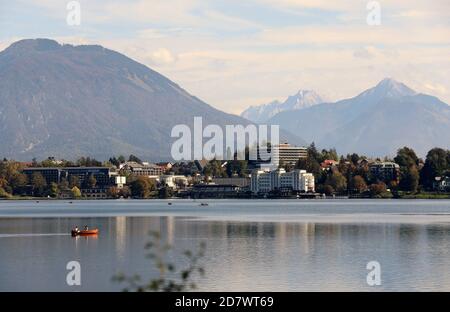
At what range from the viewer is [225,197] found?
153 meters

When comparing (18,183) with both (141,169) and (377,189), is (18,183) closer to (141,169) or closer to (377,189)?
(141,169)

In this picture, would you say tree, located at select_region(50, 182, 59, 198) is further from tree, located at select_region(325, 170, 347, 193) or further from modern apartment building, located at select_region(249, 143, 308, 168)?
tree, located at select_region(325, 170, 347, 193)

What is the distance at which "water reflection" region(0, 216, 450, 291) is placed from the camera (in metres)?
26.9

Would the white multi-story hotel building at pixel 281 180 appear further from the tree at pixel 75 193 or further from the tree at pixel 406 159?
the tree at pixel 75 193

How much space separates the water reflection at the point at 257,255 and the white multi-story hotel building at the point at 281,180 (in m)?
88.3

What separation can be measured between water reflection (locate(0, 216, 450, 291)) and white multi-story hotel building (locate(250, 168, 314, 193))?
290 ft

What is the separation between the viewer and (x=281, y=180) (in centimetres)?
14925

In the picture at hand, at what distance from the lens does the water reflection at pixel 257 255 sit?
26.9 meters

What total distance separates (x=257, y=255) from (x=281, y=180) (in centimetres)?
11496

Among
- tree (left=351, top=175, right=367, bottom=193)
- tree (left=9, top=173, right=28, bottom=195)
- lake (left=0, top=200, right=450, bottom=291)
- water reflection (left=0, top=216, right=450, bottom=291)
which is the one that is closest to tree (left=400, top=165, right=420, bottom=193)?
tree (left=351, top=175, right=367, bottom=193)
